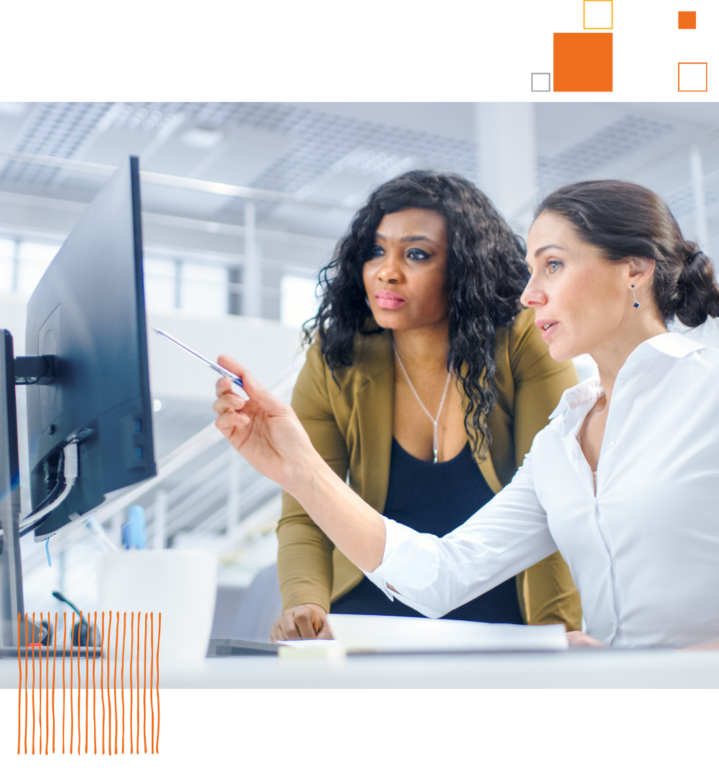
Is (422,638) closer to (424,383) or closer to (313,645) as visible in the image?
(313,645)

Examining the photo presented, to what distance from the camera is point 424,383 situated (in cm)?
142

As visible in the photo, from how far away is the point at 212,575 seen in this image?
0.73 metres

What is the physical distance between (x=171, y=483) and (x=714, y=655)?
7.82 meters

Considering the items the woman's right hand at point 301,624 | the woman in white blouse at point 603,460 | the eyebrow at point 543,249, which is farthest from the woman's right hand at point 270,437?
the eyebrow at point 543,249

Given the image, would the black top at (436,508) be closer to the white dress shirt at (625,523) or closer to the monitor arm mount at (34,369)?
the white dress shirt at (625,523)

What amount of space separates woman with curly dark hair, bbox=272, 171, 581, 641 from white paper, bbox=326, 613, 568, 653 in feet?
2.27

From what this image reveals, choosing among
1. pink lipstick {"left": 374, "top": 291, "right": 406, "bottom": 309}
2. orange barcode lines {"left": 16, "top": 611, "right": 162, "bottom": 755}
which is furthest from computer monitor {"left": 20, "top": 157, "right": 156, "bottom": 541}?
pink lipstick {"left": 374, "top": 291, "right": 406, "bottom": 309}

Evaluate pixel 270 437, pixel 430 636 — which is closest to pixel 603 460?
pixel 270 437
